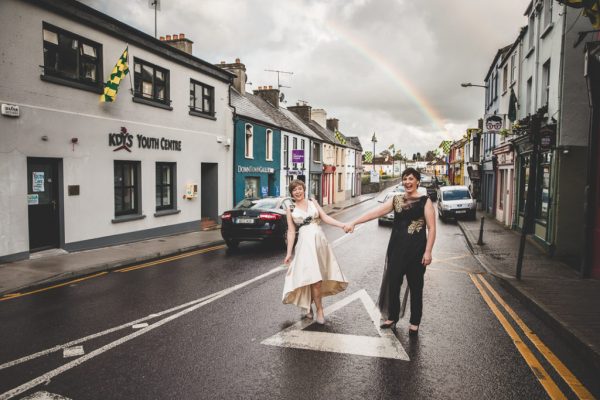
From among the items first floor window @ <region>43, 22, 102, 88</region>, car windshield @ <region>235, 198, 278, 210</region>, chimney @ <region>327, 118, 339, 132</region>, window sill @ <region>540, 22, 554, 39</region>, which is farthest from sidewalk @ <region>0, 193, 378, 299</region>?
chimney @ <region>327, 118, 339, 132</region>

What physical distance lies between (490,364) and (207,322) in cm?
348

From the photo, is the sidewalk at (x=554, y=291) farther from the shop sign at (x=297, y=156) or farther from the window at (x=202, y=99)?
the shop sign at (x=297, y=156)

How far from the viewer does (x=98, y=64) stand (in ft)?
39.9

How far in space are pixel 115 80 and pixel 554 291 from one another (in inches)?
460

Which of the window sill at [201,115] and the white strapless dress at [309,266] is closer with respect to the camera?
the white strapless dress at [309,266]

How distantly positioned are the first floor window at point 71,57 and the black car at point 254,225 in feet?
17.5

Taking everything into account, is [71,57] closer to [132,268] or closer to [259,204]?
[132,268]

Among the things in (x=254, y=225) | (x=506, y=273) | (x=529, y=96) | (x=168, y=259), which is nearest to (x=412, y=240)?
(x=506, y=273)

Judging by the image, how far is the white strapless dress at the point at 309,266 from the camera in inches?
213

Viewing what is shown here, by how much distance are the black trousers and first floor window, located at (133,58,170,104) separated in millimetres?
11361

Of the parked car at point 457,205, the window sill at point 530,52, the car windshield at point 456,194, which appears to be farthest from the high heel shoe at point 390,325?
the car windshield at point 456,194

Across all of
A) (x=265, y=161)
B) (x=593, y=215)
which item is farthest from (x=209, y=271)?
(x=265, y=161)

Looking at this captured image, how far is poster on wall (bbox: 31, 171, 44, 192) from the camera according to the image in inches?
408

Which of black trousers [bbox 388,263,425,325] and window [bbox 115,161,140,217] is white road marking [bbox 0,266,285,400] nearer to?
black trousers [bbox 388,263,425,325]
